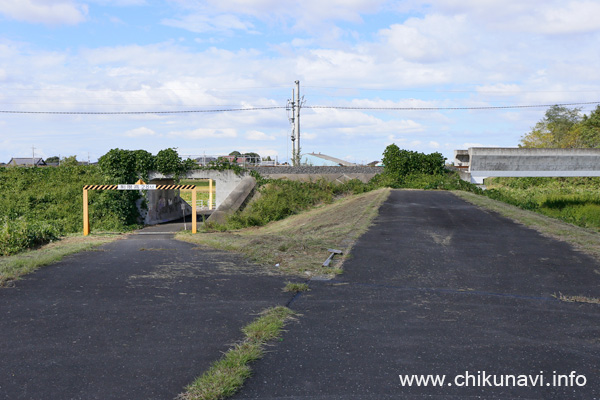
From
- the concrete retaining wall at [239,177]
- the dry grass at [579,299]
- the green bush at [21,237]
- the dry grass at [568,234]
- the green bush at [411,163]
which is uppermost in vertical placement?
the green bush at [411,163]

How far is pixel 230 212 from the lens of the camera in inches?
1016

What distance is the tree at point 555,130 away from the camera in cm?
6051

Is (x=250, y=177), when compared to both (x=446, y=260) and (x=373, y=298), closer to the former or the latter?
(x=446, y=260)

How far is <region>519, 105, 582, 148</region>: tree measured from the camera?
60513mm

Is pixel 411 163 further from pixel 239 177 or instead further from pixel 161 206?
pixel 161 206

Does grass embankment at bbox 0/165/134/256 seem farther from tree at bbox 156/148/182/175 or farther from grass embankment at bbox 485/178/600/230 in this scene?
grass embankment at bbox 485/178/600/230

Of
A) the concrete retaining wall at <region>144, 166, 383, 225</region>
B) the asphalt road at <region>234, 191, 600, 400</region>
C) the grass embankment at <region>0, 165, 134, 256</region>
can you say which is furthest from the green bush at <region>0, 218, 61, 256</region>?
the concrete retaining wall at <region>144, 166, 383, 225</region>

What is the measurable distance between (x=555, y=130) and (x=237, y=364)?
67247 millimetres

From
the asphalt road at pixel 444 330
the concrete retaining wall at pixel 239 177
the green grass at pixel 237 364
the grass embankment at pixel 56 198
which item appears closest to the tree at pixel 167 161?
the concrete retaining wall at pixel 239 177
